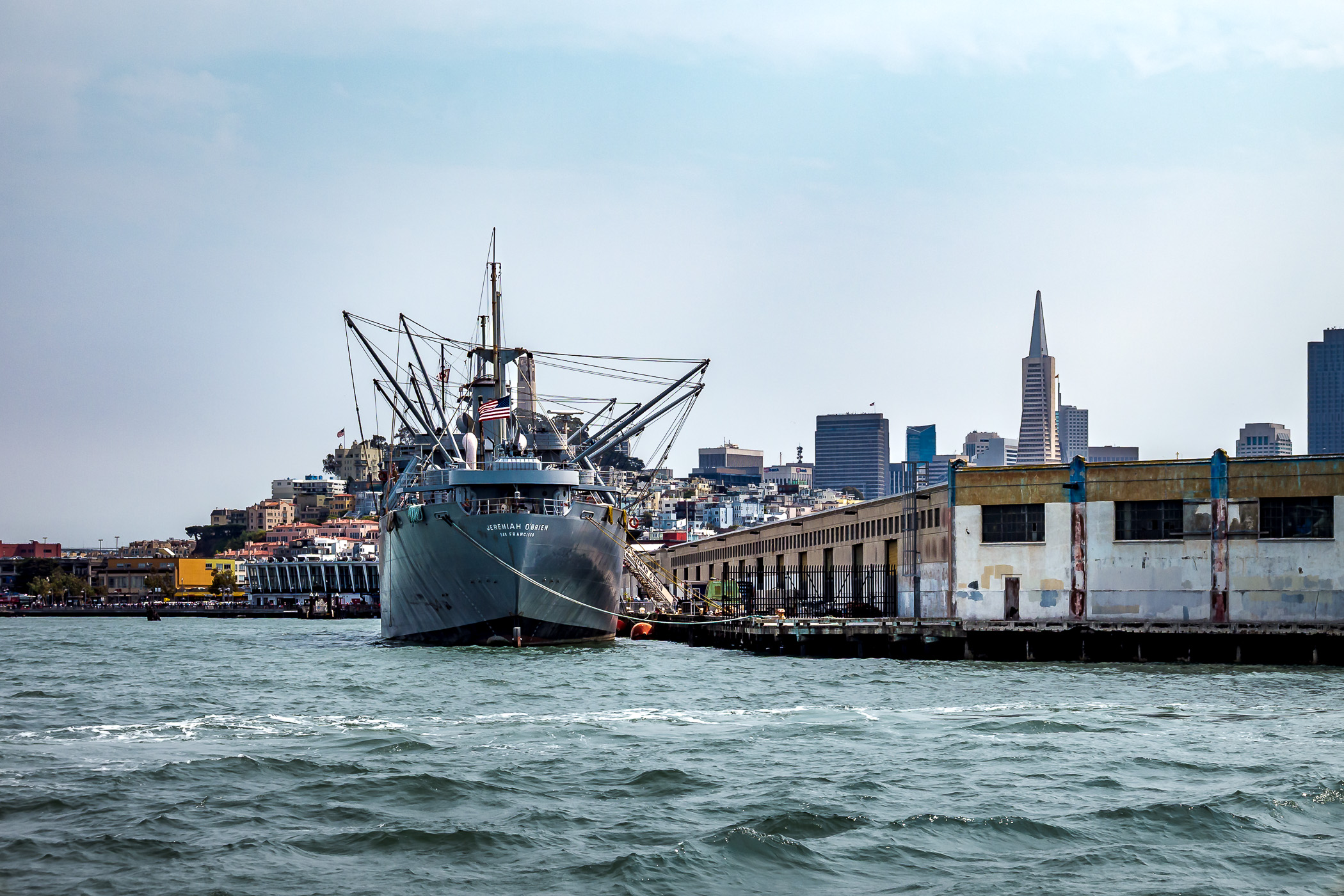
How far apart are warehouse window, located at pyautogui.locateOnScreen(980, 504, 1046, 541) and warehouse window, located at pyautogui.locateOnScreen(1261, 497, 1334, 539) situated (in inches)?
358

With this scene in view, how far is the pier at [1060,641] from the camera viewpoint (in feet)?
174

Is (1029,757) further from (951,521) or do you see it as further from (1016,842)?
(951,521)

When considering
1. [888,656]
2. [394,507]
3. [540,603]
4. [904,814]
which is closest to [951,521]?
[888,656]

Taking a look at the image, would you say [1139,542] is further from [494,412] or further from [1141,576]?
[494,412]

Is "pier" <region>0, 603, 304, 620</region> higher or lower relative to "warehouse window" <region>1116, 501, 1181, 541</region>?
lower

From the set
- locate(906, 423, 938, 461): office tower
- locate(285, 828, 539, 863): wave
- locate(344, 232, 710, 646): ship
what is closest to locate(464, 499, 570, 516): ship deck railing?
locate(344, 232, 710, 646): ship

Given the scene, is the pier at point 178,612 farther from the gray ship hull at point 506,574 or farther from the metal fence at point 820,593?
the gray ship hull at point 506,574

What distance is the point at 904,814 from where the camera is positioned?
68.7 feet

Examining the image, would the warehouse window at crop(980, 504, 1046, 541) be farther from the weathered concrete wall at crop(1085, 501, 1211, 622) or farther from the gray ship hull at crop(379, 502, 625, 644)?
the gray ship hull at crop(379, 502, 625, 644)

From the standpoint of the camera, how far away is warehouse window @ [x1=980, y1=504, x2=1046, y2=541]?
60062 mm

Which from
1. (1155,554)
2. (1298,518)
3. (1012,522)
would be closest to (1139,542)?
(1155,554)

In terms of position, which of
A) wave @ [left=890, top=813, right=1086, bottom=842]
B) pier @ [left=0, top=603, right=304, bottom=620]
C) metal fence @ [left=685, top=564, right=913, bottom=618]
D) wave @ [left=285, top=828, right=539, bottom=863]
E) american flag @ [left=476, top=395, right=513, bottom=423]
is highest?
american flag @ [left=476, top=395, right=513, bottom=423]

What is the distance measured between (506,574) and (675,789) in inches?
1449

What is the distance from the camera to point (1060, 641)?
183ft
